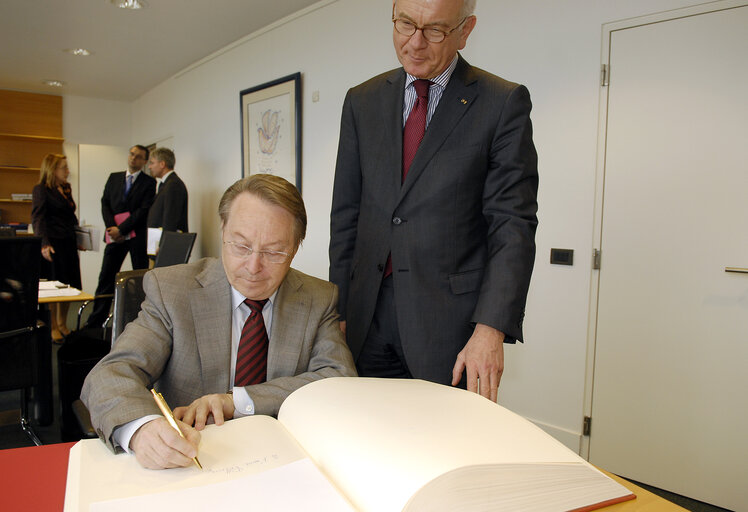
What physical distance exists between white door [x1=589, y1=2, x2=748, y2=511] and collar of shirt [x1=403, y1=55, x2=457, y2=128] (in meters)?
1.44

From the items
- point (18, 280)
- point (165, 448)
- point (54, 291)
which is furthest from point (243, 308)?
Answer: point (54, 291)

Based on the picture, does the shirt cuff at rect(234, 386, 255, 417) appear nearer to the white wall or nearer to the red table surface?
the red table surface

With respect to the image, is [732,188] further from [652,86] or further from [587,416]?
[587,416]

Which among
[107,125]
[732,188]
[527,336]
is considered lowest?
[527,336]

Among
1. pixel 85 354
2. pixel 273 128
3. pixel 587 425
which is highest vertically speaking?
pixel 273 128

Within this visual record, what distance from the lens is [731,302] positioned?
2.21 m

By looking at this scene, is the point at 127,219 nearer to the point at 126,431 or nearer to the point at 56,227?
the point at 56,227

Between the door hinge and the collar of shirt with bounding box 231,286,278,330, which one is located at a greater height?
the collar of shirt with bounding box 231,286,278,330

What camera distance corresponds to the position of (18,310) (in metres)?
2.30

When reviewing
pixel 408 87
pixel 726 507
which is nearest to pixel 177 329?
pixel 408 87

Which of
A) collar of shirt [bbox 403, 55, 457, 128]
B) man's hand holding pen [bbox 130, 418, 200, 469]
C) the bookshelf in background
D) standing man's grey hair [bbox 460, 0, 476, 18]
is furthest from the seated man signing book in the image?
the bookshelf in background

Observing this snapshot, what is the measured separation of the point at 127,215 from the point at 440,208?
5179 millimetres

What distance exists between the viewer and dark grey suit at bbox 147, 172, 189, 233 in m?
5.05

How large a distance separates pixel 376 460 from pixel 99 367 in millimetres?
675
